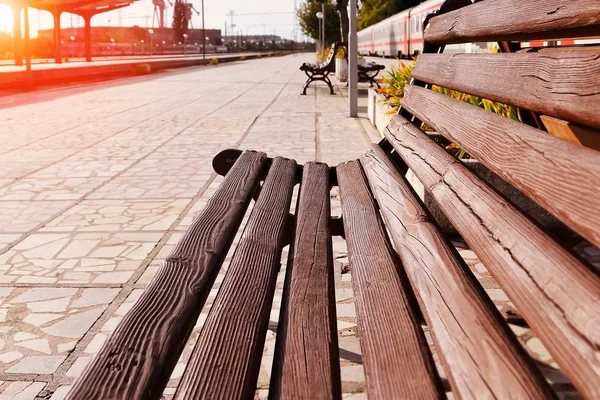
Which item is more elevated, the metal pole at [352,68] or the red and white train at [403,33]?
the red and white train at [403,33]

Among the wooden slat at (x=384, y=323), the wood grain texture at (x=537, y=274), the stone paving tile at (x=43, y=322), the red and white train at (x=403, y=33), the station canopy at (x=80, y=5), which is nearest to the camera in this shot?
the wood grain texture at (x=537, y=274)

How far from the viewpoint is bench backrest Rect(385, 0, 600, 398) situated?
936 millimetres

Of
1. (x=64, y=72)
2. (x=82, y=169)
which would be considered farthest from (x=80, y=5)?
(x=82, y=169)

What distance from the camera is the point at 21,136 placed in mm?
8453

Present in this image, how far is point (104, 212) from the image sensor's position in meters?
4.60

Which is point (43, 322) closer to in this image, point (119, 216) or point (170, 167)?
point (119, 216)

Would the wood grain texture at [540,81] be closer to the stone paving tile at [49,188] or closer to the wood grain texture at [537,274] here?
the wood grain texture at [537,274]

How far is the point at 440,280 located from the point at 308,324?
292mm

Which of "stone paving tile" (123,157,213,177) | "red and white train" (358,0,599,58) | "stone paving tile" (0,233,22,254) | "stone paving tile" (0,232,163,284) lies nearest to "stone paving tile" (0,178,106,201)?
"stone paving tile" (123,157,213,177)

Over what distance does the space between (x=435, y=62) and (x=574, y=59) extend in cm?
134

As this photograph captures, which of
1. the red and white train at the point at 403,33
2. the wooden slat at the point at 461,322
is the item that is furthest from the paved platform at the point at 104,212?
the red and white train at the point at 403,33

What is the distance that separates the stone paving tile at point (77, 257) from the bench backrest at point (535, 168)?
1.91m

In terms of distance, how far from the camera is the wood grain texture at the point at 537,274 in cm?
85

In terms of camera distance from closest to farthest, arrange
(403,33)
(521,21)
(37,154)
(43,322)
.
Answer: (521,21) → (43,322) → (37,154) → (403,33)
